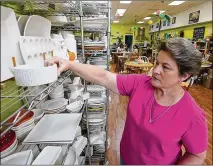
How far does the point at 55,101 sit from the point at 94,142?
893mm

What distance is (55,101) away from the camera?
50.4 inches

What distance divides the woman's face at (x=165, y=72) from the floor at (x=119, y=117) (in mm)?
1579

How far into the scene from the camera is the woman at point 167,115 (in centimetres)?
88

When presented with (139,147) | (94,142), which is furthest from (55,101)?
(94,142)

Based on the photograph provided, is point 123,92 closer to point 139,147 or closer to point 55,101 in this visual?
point 139,147

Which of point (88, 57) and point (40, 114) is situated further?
point (88, 57)

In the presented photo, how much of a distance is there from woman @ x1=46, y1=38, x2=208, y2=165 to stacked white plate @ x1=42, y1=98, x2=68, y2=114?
0.32m

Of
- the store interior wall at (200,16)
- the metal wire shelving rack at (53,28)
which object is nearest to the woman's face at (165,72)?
the metal wire shelving rack at (53,28)

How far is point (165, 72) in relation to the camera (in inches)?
36.6

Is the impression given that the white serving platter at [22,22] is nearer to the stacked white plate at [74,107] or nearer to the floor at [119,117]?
the stacked white plate at [74,107]

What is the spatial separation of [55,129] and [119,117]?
253 cm

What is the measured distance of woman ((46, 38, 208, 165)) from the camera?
88cm

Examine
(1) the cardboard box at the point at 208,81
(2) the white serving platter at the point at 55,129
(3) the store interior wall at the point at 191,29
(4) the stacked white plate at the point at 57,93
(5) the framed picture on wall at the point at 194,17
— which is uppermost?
(5) the framed picture on wall at the point at 194,17

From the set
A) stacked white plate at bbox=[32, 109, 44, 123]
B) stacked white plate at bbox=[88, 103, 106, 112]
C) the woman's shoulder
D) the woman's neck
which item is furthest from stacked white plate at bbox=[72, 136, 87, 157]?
the woman's shoulder
